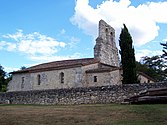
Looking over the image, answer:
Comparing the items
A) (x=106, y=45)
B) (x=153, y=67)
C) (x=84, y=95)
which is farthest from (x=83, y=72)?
(x=153, y=67)

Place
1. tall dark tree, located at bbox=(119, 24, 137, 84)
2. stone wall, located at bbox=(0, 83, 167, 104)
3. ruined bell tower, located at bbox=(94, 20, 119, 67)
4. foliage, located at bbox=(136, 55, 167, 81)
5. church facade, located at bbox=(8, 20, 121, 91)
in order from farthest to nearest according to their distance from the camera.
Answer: foliage, located at bbox=(136, 55, 167, 81) < ruined bell tower, located at bbox=(94, 20, 119, 67) < church facade, located at bbox=(8, 20, 121, 91) < tall dark tree, located at bbox=(119, 24, 137, 84) < stone wall, located at bbox=(0, 83, 167, 104)

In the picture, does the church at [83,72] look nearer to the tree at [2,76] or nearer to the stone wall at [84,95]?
the stone wall at [84,95]

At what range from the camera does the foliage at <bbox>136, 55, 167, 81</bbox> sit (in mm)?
51188

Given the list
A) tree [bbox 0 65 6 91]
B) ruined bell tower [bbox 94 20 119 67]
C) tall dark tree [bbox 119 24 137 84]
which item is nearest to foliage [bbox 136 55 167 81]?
ruined bell tower [bbox 94 20 119 67]

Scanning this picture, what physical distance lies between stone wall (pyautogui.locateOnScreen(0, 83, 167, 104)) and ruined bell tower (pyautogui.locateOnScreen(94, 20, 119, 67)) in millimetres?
15636

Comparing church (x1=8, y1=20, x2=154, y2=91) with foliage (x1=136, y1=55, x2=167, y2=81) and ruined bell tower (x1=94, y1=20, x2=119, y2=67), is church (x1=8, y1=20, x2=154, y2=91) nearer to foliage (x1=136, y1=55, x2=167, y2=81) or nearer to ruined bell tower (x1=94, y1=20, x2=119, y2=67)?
ruined bell tower (x1=94, y1=20, x2=119, y2=67)

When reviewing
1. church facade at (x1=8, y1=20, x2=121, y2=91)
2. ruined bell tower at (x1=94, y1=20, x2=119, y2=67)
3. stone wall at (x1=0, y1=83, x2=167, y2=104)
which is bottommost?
stone wall at (x1=0, y1=83, x2=167, y2=104)

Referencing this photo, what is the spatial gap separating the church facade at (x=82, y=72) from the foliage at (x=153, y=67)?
879 cm

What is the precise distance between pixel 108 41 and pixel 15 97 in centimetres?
1886

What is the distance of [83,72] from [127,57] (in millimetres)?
7422

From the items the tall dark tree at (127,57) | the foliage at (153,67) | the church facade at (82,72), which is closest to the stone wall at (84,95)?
the tall dark tree at (127,57)

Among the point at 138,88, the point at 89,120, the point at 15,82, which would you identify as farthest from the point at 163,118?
the point at 15,82

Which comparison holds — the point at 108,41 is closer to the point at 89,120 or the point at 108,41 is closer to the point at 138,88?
the point at 138,88

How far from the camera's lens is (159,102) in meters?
16.8
